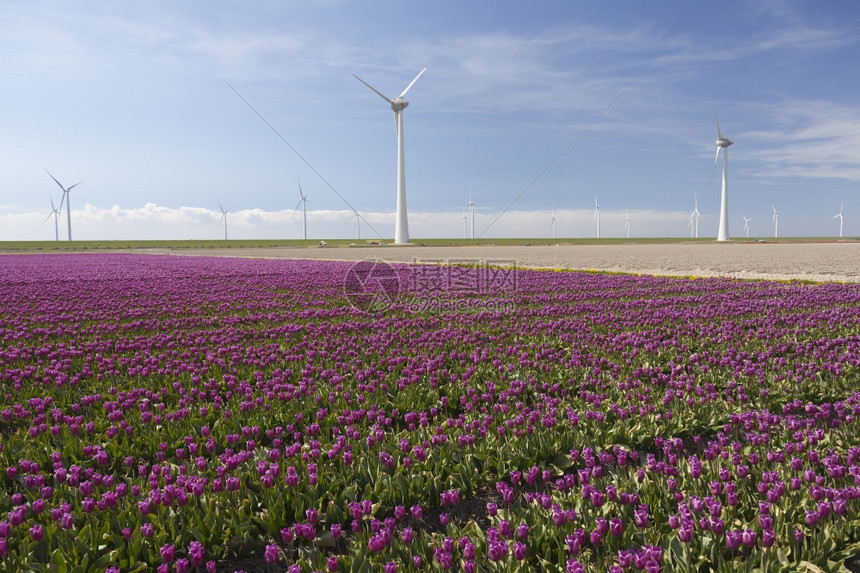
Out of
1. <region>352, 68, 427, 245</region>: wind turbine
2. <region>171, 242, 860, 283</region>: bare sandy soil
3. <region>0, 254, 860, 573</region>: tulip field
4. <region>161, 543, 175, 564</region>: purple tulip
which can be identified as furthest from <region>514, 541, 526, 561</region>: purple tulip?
<region>352, 68, 427, 245</region>: wind turbine

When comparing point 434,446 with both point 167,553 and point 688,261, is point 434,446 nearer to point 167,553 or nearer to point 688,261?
point 167,553

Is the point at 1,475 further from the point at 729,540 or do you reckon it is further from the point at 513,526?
the point at 729,540

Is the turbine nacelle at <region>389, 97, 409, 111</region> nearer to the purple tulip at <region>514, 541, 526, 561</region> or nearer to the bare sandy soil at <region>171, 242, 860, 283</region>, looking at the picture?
the bare sandy soil at <region>171, 242, 860, 283</region>

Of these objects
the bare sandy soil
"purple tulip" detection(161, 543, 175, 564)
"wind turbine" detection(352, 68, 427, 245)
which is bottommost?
"purple tulip" detection(161, 543, 175, 564)

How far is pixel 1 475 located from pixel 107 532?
232cm

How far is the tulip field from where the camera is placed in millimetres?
4340

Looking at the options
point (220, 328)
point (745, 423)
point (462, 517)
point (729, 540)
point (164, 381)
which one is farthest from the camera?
point (220, 328)

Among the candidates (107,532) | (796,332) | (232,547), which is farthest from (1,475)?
(796,332)

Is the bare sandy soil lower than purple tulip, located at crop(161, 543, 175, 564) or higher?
higher

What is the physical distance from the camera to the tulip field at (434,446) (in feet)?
14.2

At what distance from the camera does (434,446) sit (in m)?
6.22

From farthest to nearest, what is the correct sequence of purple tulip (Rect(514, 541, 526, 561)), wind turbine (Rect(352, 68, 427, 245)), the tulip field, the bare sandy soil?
wind turbine (Rect(352, 68, 427, 245))
the bare sandy soil
the tulip field
purple tulip (Rect(514, 541, 526, 561))

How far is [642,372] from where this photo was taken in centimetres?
949

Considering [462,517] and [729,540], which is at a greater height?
[729,540]
